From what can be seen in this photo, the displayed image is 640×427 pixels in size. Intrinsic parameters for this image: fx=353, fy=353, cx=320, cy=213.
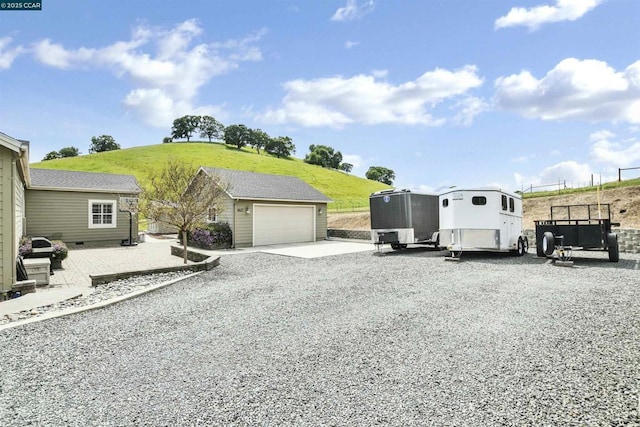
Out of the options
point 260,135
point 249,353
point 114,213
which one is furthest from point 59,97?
point 260,135

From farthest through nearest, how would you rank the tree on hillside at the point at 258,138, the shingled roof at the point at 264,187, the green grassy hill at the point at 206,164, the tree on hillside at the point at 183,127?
the tree on hillside at the point at 183,127 → the tree on hillside at the point at 258,138 → the green grassy hill at the point at 206,164 → the shingled roof at the point at 264,187

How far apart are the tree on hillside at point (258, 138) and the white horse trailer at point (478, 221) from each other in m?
85.8

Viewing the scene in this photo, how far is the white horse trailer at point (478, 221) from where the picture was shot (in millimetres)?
12461

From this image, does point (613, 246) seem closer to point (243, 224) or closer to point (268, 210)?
point (268, 210)

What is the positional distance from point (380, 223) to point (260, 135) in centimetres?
8389

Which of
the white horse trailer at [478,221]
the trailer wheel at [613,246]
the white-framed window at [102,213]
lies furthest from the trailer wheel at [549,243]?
the white-framed window at [102,213]

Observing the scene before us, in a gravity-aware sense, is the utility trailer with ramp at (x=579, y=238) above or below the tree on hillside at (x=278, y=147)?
below

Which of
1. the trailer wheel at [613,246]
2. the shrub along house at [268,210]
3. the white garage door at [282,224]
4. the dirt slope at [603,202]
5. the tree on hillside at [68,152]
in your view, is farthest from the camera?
the tree on hillside at [68,152]

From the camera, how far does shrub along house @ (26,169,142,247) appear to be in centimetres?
1677

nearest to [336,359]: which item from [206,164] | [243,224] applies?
[243,224]

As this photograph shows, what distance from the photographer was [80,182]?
18.5 meters

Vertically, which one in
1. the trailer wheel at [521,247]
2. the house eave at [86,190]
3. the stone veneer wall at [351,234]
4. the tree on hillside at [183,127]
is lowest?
the trailer wheel at [521,247]

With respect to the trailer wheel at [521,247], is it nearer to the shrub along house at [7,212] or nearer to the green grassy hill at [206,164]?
the shrub along house at [7,212]

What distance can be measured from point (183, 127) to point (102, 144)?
2000 centimetres
